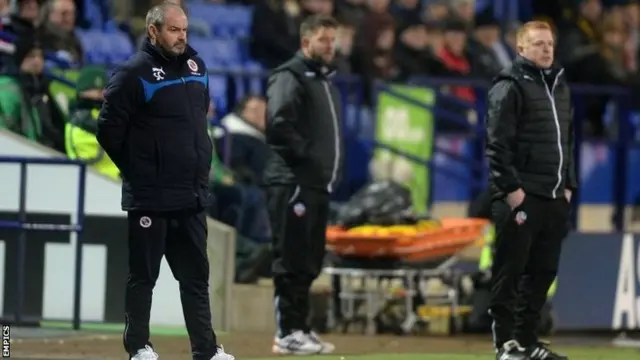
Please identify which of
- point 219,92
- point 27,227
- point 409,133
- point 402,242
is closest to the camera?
point 27,227

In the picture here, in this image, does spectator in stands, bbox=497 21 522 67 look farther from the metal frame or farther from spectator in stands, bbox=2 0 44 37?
spectator in stands, bbox=2 0 44 37

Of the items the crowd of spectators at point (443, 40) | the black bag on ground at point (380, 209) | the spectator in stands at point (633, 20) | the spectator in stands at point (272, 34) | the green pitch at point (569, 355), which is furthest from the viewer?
the spectator in stands at point (633, 20)

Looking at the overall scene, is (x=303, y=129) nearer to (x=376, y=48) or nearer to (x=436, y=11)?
(x=376, y=48)

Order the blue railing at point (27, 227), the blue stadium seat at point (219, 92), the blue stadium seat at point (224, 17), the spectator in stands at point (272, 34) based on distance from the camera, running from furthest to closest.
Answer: the blue stadium seat at point (224, 17) → the spectator in stands at point (272, 34) → the blue stadium seat at point (219, 92) → the blue railing at point (27, 227)

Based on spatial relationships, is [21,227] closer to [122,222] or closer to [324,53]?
[122,222]

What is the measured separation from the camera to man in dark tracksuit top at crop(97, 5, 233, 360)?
10.3 meters

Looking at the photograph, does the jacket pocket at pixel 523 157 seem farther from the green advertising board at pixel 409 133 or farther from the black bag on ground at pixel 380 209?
the green advertising board at pixel 409 133

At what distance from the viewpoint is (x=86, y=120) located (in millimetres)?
14938

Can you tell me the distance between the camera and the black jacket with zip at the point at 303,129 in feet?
42.0

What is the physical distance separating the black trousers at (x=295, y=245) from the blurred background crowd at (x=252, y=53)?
2322 mm

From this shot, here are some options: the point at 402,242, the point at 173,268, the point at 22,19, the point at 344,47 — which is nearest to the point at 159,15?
the point at 173,268

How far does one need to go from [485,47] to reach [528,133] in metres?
10.2

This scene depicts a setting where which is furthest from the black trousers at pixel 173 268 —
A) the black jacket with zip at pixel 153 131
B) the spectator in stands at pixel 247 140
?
the spectator in stands at pixel 247 140

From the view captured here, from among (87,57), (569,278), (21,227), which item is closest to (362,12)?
(87,57)
